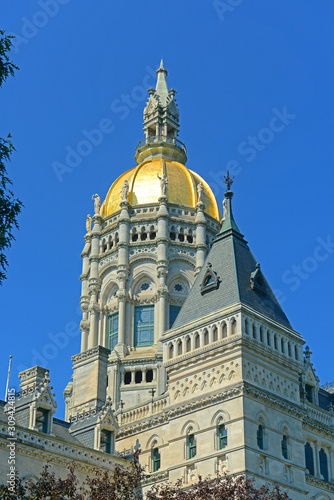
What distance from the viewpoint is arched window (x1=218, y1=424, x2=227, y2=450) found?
40625mm

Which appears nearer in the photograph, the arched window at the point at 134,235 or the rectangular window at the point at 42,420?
the rectangular window at the point at 42,420

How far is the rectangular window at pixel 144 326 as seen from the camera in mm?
69625

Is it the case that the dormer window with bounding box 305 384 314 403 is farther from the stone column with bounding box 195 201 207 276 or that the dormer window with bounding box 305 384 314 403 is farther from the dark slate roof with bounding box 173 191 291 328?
the stone column with bounding box 195 201 207 276

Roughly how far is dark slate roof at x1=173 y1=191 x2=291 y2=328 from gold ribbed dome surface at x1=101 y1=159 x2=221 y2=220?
1080 inches

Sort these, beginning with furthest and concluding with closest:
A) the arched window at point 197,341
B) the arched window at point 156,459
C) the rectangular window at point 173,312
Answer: the rectangular window at point 173,312, the arched window at point 156,459, the arched window at point 197,341

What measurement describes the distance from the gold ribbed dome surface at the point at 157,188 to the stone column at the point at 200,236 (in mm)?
1326

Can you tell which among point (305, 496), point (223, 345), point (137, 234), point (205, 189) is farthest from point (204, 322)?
point (205, 189)

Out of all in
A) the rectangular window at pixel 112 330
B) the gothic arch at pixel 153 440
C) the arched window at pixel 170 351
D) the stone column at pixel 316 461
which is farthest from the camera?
the rectangular window at pixel 112 330

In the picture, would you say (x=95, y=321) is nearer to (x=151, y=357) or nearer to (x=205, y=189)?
(x=151, y=357)

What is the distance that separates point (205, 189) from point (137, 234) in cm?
822

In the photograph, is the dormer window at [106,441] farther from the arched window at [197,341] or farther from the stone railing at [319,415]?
the stone railing at [319,415]

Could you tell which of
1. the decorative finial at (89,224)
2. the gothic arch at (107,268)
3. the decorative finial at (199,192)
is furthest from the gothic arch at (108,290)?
the decorative finial at (199,192)

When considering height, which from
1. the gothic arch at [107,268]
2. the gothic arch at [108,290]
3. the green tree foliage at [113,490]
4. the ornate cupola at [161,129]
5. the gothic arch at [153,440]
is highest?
the ornate cupola at [161,129]

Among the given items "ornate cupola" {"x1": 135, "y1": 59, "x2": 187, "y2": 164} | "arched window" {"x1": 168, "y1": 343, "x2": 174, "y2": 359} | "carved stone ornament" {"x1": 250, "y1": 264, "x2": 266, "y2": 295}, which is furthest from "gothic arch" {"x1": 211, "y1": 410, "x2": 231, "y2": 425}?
"ornate cupola" {"x1": 135, "y1": 59, "x2": 187, "y2": 164}
